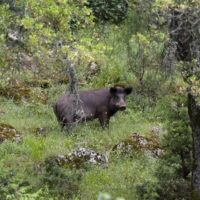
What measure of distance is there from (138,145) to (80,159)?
1.80 m

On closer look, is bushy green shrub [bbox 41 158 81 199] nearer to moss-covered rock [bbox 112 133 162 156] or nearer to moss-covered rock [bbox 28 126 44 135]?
moss-covered rock [bbox 112 133 162 156]

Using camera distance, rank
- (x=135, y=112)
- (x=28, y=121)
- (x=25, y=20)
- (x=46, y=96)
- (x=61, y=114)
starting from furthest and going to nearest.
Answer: (x=46, y=96) < (x=135, y=112) < (x=28, y=121) < (x=61, y=114) < (x=25, y=20)

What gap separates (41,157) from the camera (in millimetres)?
8352

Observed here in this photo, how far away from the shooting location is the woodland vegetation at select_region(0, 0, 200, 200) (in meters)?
6.47

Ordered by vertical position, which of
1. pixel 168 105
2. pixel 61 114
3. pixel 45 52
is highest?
pixel 45 52

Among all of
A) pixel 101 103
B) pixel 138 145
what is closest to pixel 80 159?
pixel 138 145

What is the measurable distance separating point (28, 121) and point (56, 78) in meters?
3.58

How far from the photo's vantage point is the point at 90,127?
1168cm

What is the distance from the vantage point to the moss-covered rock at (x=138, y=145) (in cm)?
918

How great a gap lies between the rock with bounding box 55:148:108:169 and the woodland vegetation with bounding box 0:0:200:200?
0.08 feet

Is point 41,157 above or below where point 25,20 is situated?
below

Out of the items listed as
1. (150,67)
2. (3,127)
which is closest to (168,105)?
(3,127)

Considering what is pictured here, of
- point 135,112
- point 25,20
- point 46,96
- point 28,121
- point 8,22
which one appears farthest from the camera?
point 46,96

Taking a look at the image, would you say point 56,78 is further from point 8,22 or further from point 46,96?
point 8,22
